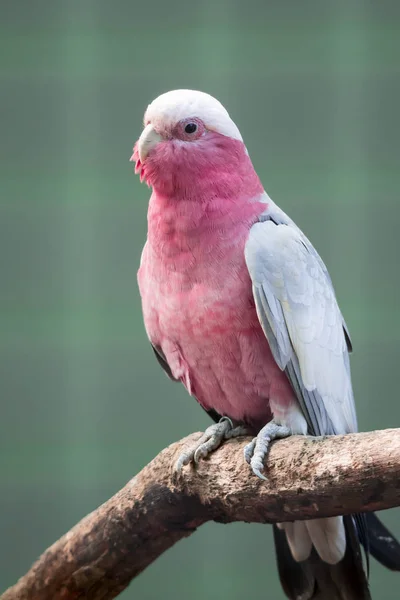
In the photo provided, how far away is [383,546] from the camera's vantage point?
1.79 metres

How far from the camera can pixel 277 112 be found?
3299 mm

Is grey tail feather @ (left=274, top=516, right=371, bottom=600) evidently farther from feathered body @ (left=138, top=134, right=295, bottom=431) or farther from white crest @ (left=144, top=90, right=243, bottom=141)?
white crest @ (left=144, top=90, right=243, bottom=141)

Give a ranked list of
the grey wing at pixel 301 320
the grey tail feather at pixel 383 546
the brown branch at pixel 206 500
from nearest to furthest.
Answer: the brown branch at pixel 206 500 → the grey wing at pixel 301 320 → the grey tail feather at pixel 383 546

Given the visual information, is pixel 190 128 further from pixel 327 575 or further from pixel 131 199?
pixel 131 199

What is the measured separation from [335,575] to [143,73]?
2264mm

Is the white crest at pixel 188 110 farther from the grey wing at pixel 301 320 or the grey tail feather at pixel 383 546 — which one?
the grey tail feather at pixel 383 546

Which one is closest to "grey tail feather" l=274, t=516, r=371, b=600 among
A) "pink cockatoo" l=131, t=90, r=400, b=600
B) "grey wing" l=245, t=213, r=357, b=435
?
"pink cockatoo" l=131, t=90, r=400, b=600

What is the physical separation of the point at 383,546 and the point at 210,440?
491mm

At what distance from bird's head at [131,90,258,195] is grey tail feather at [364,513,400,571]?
88 cm

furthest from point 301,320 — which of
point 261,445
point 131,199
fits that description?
point 131,199

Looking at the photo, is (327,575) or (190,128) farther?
(327,575)

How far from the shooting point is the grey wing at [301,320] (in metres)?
1.67

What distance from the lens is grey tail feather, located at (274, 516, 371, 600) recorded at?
1841 mm

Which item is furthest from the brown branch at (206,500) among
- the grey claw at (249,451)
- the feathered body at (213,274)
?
the feathered body at (213,274)
